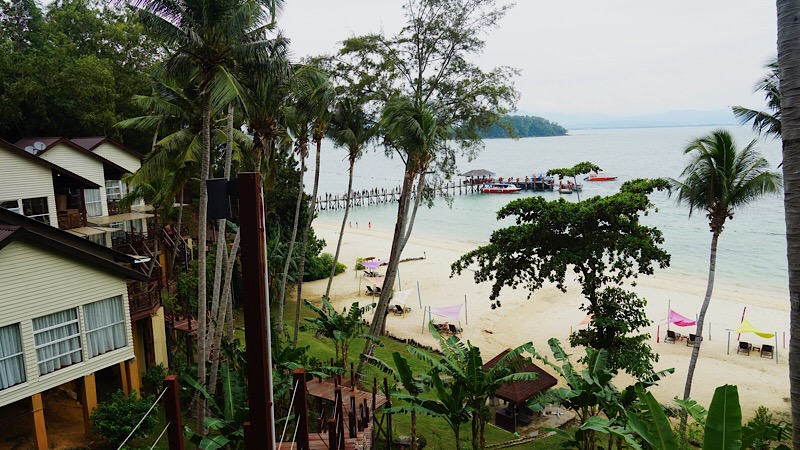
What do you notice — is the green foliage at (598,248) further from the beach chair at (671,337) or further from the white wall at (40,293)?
the white wall at (40,293)

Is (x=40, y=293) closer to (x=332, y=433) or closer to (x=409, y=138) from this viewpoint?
(x=332, y=433)

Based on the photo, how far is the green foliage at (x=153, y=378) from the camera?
1542 cm

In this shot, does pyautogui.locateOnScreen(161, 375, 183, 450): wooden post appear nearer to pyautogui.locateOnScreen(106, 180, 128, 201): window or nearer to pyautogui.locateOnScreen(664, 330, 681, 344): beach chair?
pyautogui.locateOnScreen(106, 180, 128, 201): window

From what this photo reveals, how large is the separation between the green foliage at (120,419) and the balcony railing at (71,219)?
29.2 feet

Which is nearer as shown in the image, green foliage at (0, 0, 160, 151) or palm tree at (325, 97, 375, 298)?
palm tree at (325, 97, 375, 298)

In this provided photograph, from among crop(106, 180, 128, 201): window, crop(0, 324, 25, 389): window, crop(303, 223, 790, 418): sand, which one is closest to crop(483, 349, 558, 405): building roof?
crop(303, 223, 790, 418): sand

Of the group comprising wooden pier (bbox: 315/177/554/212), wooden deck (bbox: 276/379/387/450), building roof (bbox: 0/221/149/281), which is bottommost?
wooden deck (bbox: 276/379/387/450)

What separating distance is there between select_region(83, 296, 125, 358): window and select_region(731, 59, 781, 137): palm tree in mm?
19447

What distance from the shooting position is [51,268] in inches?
486

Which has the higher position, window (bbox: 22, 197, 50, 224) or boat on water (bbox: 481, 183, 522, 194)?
window (bbox: 22, 197, 50, 224)

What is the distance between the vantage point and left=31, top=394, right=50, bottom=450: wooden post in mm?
11875

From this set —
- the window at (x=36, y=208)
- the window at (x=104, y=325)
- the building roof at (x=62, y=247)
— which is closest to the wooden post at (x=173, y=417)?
the building roof at (x=62, y=247)

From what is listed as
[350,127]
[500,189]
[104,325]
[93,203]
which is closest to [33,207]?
[93,203]

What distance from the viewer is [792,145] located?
7.21 meters
